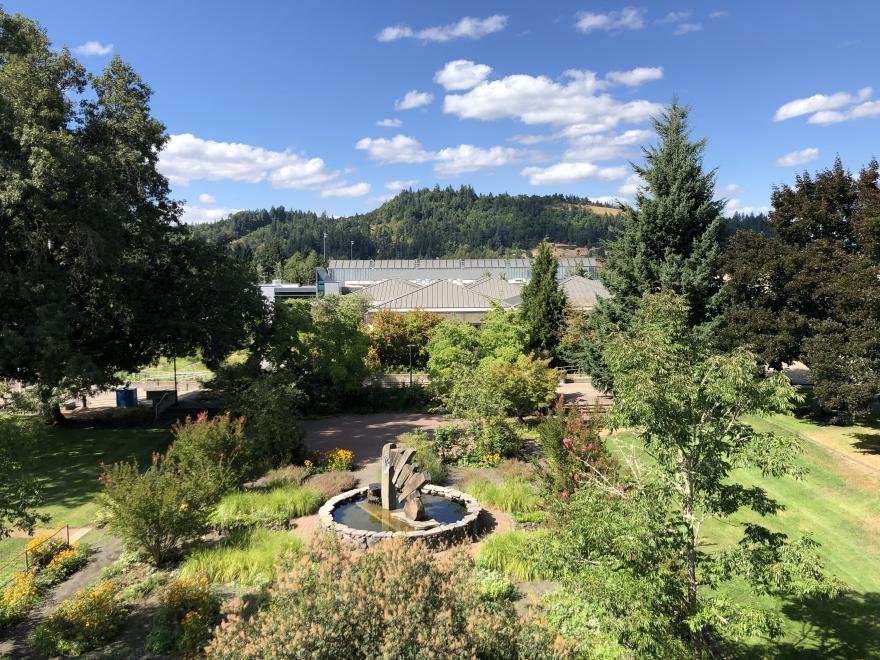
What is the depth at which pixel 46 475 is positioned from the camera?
52.2ft

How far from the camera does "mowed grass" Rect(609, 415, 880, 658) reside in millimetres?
8078

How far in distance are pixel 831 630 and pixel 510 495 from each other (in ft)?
21.6

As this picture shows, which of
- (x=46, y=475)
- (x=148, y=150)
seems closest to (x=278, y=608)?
(x=46, y=475)

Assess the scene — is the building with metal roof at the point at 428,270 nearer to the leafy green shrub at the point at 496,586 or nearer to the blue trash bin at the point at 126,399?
the blue trash bin at the point at 126,399

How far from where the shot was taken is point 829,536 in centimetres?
1215

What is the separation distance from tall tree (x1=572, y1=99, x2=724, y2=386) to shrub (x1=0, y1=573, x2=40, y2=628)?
17.7 m

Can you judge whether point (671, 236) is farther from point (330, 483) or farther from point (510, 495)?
point (330, 483)

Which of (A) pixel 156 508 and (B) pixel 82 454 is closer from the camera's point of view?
(A) pixel 156 508

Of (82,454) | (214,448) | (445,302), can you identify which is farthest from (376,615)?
(445,302)

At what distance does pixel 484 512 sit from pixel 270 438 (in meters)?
6.91

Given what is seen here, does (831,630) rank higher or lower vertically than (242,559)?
lower

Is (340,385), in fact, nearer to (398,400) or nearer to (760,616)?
(398,400)

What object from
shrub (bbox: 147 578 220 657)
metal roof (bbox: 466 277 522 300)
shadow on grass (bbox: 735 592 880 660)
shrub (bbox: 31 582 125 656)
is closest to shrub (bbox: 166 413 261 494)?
shrub (bbox: 147 578 220 657)

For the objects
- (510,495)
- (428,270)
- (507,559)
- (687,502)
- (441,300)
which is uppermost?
(428,270)
